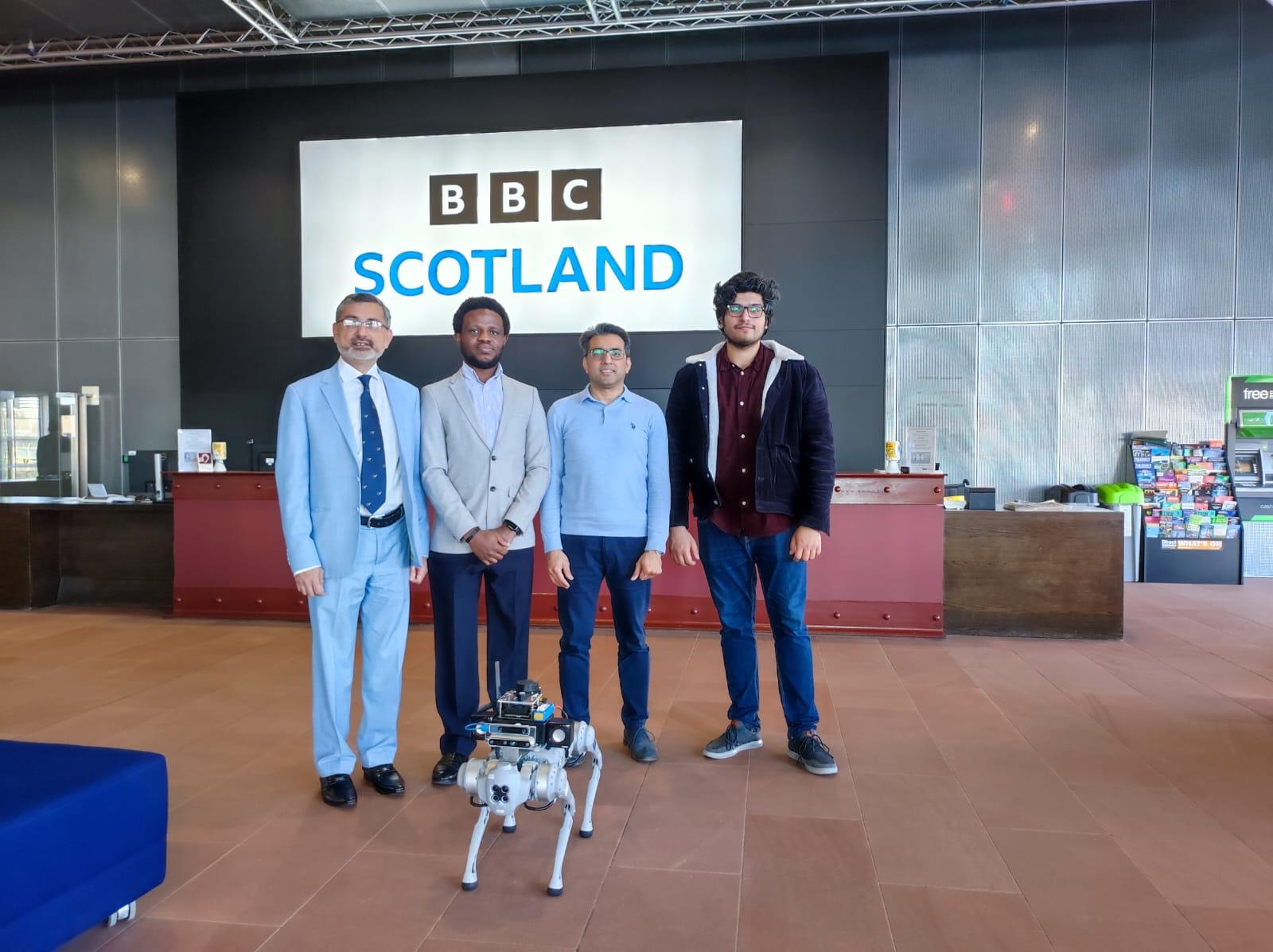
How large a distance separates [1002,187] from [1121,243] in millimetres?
1135

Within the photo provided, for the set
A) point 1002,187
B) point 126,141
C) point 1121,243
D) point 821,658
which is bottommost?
point 821,658

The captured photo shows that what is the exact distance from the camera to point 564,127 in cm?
695

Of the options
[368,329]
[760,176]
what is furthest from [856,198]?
[368,329]

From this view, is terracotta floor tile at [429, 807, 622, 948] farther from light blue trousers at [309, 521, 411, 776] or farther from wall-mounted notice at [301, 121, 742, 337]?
wall-mounted notice at [301, 121, 742, 337]

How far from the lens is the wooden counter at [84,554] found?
18.5ft

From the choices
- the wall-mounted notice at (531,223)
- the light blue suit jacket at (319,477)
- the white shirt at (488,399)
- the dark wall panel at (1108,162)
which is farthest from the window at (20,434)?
the dark wall panel at (1108,162)

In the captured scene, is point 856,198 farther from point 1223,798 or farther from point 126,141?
point 126,141

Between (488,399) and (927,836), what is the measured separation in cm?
191

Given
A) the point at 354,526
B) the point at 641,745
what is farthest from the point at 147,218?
the point at 641,745

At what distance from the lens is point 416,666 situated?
4180 millimetres

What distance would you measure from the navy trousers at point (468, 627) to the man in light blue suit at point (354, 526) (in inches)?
4.7

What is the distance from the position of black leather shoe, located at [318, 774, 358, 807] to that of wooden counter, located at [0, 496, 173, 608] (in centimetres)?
401

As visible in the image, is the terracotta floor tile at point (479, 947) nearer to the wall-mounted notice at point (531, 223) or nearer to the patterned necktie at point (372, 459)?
the patterned necktie at point (372, 459)

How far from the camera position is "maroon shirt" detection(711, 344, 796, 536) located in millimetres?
2750
